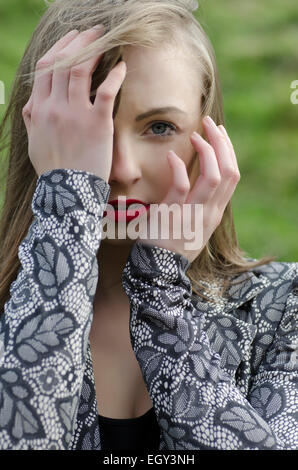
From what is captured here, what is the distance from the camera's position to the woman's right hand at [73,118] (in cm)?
222

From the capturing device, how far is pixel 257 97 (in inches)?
234

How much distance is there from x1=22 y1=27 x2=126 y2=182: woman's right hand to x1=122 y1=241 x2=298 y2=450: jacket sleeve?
0.91 feet

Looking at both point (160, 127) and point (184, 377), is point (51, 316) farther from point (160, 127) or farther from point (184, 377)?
point (160, 127)

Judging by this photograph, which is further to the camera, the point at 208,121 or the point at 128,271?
the point at 208,121

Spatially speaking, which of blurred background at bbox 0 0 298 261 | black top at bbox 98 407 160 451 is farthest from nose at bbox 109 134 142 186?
blurred background at bbox 0 0 298 261

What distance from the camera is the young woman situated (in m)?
2.06

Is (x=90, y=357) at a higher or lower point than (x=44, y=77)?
lower

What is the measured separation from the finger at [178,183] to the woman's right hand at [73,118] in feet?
0.64

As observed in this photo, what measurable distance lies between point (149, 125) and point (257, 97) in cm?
371

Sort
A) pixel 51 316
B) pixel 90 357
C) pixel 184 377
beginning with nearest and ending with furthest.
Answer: pixel 51 316 < pixel 184 377 < pixel 90 357

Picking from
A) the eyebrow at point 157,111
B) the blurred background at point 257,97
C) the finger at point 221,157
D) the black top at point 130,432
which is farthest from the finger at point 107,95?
the blurred background at point 257,97

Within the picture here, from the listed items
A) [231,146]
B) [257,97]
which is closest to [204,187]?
[231,146]

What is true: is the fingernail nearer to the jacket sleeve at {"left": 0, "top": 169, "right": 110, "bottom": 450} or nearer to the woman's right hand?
the woman's right hand

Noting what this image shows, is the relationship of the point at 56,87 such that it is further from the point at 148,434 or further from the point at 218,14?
the point at 218,14
